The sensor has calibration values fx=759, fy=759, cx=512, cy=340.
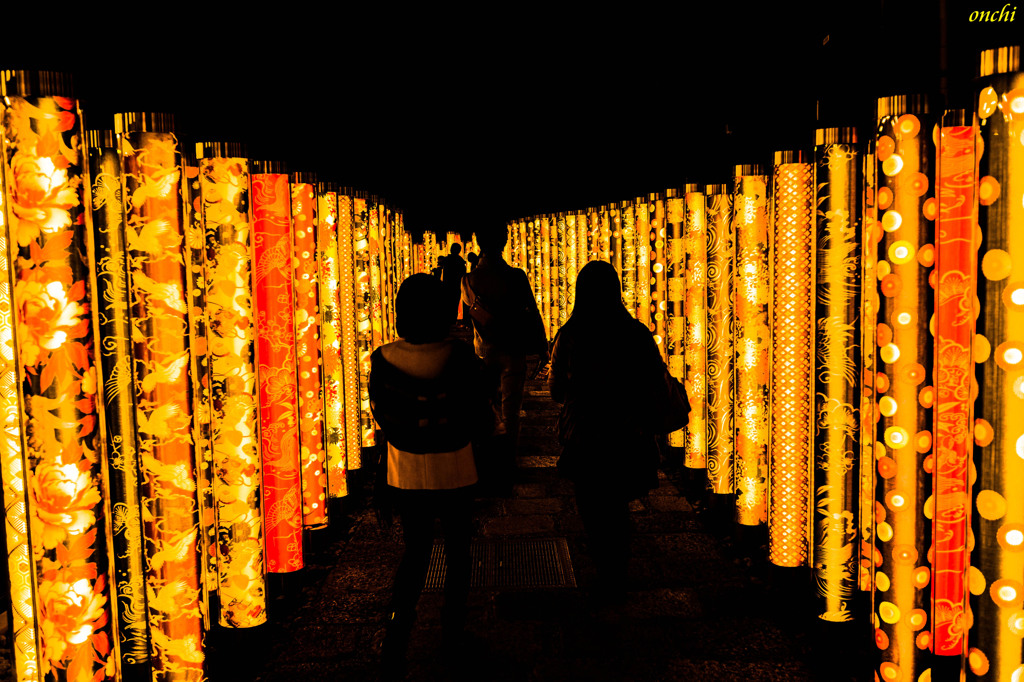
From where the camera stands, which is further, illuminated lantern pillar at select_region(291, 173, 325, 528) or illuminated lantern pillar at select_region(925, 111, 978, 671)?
illuminated lantern pillar at select_region(291, 173, 325, 528)

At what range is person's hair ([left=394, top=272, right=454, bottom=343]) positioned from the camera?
3621mm

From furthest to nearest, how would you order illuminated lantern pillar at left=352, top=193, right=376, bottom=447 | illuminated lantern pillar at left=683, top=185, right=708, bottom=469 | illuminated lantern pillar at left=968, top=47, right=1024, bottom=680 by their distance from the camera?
illuminated lantern pillar at left=352, top=193, right=376, bottom=447 < illuminated lantern pillar at left=683, top=185, right=708, bottom=469 < illuminated lantern pillar at left=968, top=47, right=1024, bottom=680

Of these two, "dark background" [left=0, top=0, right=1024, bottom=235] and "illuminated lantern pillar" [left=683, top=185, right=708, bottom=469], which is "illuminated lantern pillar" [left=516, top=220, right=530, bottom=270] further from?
"illuminated lantern pillar" [left=683, top=185, right=708, bottom=469]

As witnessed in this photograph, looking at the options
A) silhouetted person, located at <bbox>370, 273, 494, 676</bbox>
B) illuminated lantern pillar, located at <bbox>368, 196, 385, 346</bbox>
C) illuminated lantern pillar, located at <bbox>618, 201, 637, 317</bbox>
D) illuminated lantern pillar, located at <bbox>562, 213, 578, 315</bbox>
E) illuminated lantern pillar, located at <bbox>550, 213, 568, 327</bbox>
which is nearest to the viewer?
silhouetted person, located at <bbox>370, 273, 494, 676</bbox>

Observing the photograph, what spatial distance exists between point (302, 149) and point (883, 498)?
14.0 ft

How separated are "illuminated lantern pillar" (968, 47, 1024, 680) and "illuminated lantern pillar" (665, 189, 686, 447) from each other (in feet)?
14.1

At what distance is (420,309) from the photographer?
362 cm

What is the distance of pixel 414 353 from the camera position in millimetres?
3605

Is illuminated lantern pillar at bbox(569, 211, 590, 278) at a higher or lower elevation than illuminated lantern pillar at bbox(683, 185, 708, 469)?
higher

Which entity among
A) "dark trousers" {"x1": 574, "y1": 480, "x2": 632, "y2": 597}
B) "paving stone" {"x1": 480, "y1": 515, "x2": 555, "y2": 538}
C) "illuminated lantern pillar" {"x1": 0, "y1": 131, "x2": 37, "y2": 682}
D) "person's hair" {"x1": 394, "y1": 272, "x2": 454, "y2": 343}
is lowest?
"paving stone" {"x1": 480, "y1": 515, "x2": 555, "y2": 538}

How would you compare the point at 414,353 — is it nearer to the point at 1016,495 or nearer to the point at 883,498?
the point at 883,498

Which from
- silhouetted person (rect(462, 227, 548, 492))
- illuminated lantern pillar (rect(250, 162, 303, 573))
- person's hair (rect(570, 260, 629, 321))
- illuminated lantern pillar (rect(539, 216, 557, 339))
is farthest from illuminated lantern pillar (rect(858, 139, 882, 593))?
illuminated lantern pillar (rect(539, 216, 557, 339))

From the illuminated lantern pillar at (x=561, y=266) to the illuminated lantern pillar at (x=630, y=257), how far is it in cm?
482

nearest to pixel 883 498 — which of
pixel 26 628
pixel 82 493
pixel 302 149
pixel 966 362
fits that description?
pixel 966 362
